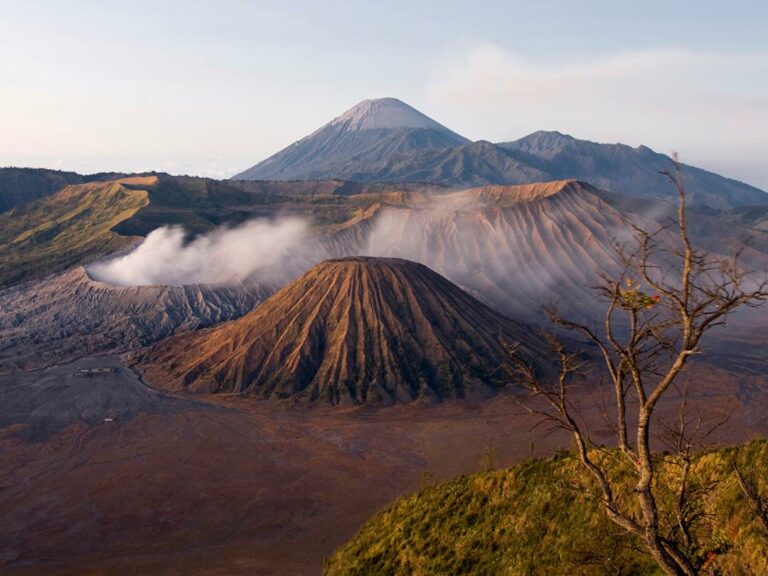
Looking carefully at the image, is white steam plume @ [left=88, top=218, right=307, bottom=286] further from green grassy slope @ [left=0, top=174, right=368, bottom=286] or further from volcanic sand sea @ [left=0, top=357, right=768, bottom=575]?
volcanic sand sea @ [left=0, top=357, right=768, bottom=575]

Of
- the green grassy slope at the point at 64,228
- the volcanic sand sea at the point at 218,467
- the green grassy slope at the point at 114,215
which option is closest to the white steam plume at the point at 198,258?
the green grassy slope at the point at 114,215

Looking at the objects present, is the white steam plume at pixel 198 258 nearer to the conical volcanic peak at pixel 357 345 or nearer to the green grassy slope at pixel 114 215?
the green grassy slope at pixel 114 215

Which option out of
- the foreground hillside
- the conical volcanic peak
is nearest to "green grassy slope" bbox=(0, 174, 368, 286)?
→ the conical volcanic peak

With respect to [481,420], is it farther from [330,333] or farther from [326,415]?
[330,333]

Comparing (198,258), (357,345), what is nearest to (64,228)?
(198,258)

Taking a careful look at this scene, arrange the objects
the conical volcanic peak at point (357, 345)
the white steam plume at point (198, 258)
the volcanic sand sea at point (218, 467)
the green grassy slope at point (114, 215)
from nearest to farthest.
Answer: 1. the volcanic sand sea at point (218, 467)
2. the conical volcanic peak at point (357, 345)
3. the white steam plume at point (198, 258)
4. the green grassy slope at point (114, 215)

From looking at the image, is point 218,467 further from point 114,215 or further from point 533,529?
point 114,215

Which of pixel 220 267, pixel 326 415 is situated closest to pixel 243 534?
pixel 326 415

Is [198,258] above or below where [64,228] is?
below
